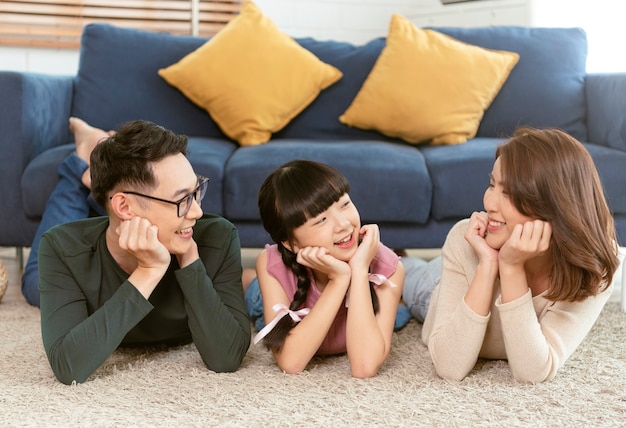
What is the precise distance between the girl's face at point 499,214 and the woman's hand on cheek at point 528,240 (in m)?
0.04

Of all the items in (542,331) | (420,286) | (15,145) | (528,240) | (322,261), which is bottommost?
(420,286)

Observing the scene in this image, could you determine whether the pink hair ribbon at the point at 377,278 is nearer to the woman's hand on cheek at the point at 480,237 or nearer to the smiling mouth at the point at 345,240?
the smiling mouth at the point at 345,240

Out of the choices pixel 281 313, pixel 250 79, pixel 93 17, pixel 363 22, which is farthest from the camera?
pixel 363 22

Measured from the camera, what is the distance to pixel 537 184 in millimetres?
1642

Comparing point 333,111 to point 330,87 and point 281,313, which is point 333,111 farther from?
point 281,313

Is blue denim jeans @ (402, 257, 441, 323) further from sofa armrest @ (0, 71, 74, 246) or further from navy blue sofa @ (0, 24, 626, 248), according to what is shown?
sofa armrest @ (0, 71, 74, 246)

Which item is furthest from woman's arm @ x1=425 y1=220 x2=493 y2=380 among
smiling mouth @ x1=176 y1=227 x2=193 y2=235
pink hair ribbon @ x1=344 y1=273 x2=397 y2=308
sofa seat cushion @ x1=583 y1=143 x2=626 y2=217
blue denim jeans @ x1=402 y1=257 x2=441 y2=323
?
sofa seat cushion @ x1=583 y1=143 x2=626 y2=217

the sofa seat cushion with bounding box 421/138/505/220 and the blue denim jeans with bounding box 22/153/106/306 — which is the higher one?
the sofa seat cushion with bounding box 421/138/505/220

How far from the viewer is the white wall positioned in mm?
3752

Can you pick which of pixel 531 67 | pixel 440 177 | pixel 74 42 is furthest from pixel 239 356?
pixel 74 42

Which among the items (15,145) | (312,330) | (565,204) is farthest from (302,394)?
(15,145)

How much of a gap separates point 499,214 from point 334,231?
0.35 metres

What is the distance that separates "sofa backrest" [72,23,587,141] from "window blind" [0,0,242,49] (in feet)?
2.95

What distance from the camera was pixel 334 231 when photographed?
1.80 meters
